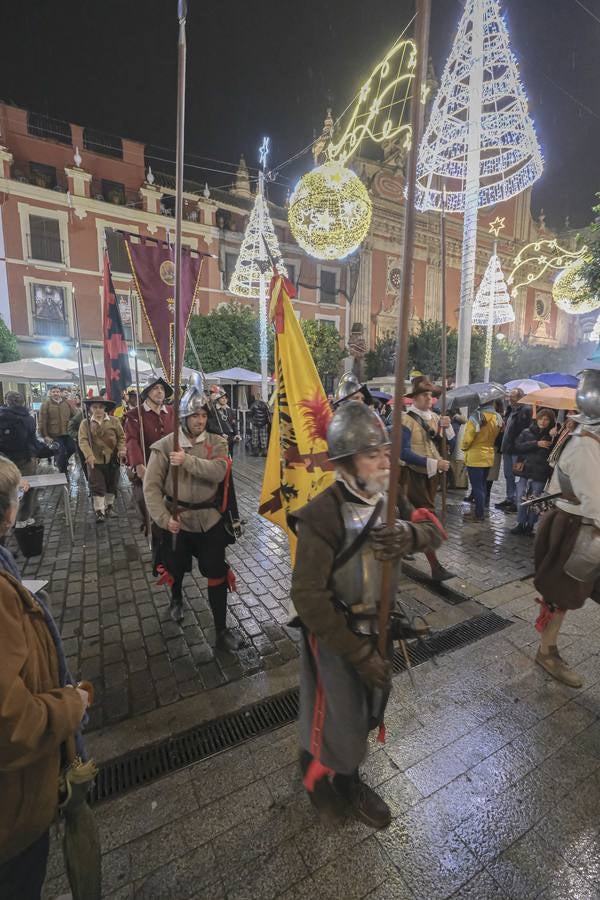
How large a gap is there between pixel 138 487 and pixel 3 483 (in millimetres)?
4700

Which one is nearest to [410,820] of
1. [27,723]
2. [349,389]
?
[27,723]

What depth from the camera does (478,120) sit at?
7.40 m

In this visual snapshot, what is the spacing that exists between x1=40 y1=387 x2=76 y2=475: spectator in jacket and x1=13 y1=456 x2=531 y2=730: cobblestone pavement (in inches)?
130

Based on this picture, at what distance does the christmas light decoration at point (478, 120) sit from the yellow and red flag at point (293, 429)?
17.6 feet

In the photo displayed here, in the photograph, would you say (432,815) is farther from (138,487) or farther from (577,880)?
(138,487)

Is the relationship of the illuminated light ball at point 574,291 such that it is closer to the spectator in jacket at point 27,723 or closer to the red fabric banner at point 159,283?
the red fabric banner at point 159,283

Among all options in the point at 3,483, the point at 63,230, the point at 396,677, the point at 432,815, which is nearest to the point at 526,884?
the point at 432,815

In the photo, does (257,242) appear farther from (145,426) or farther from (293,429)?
(293,429)

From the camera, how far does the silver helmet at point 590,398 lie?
2988 millimetres

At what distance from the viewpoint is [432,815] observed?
2186 millimetres

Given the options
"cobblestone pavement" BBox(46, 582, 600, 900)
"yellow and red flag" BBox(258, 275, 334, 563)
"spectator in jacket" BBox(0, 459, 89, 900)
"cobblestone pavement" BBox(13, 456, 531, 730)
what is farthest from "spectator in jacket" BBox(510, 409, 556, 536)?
"spectator in jacket" BBox(0, 459, 89, 900)

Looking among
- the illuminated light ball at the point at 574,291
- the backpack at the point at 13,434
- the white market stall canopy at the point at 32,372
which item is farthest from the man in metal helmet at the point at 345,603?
the white market stall canopy at the point at 32,372

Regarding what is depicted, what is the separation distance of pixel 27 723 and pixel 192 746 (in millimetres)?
1864

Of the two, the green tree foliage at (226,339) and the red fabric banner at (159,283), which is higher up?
the green tree foliage at (226,339)
